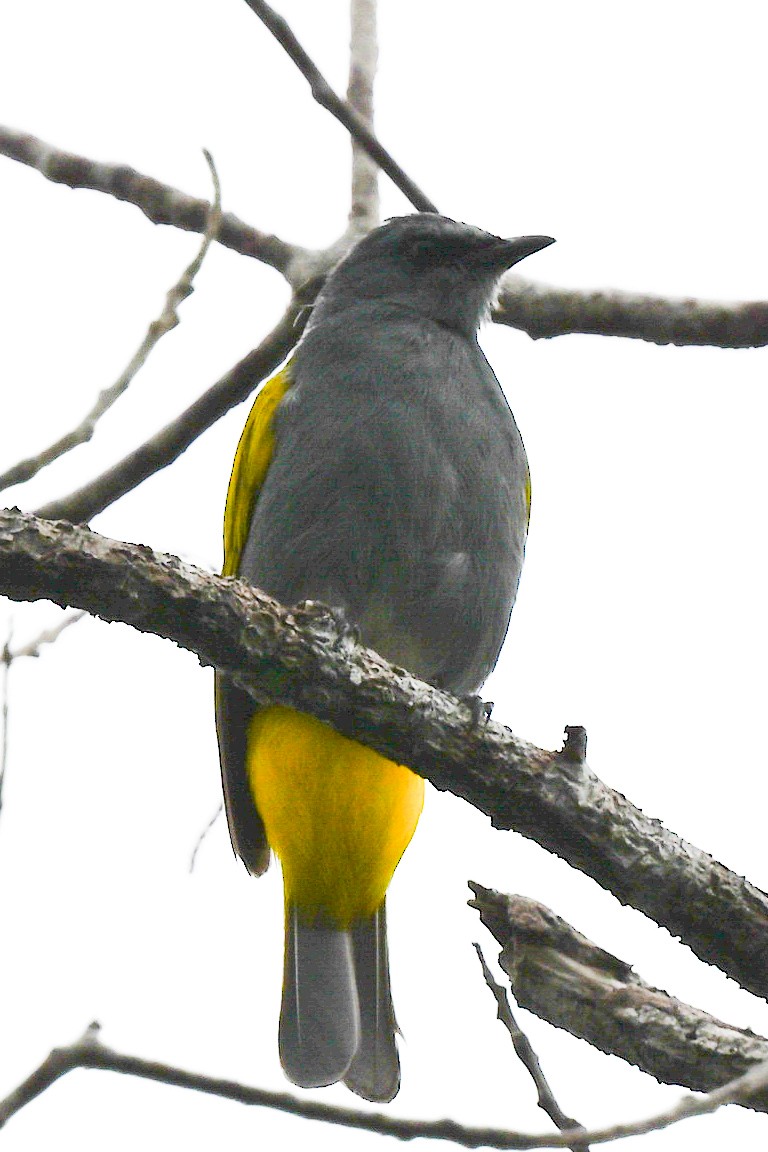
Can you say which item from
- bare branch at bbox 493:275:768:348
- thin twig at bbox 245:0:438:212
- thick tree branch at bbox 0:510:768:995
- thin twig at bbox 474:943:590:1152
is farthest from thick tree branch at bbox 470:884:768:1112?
thin twig at bbox 245:0:438:212

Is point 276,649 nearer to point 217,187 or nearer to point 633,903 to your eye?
point 633,903

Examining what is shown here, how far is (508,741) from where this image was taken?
355 centimetres

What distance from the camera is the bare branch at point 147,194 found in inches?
203

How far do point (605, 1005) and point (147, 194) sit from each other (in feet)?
11.1

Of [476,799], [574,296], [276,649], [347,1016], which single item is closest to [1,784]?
[276,649]

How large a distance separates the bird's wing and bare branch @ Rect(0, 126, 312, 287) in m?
0.47

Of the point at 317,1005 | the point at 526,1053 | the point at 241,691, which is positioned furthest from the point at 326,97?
the point at 317,1005

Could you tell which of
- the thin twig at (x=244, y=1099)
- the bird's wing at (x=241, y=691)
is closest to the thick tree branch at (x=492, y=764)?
the bird's wing at (x=241, y=691)

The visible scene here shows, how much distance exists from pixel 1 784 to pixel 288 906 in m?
1.78

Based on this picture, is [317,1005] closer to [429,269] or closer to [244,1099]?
[429,269]

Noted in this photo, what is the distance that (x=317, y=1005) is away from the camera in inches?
195

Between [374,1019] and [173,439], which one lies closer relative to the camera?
[173,439]

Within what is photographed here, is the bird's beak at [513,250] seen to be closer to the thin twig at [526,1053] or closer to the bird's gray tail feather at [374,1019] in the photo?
the bird's gray tail feather at [374,1019]

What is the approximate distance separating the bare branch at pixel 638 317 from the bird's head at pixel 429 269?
0.28 m
